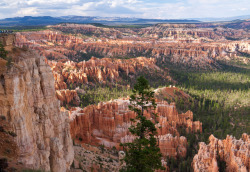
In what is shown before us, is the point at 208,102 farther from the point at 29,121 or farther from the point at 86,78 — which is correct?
the point at 29,121

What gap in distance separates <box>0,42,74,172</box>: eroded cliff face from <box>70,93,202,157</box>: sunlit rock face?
15.5 meters

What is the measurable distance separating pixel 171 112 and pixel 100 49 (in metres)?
95.3

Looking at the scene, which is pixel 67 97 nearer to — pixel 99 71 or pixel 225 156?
pixel 99 71

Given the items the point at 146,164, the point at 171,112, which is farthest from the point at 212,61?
the point at 146,164

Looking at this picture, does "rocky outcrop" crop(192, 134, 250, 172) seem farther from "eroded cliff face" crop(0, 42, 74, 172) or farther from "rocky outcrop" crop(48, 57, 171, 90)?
"rocky outcrop" crop(48, 57, 171, 90)

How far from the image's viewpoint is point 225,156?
27766mm

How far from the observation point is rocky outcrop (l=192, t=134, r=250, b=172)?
2496cm

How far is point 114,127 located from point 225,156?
16541 mm

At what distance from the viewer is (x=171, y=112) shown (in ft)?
139

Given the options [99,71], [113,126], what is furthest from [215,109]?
[99,71]

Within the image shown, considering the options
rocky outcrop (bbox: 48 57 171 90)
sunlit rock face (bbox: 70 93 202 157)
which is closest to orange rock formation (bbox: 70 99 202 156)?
sunlit rock face (bbox: 70 93 202 157)

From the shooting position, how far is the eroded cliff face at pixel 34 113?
10844mm

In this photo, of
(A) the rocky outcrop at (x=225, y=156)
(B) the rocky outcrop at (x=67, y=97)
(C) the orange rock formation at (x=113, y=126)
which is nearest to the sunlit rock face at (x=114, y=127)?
(C) the orange rock formation at (x=113, y=126)

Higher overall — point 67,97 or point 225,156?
point 67,97
